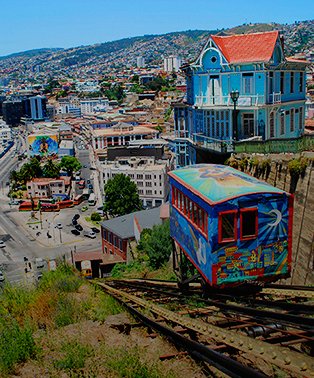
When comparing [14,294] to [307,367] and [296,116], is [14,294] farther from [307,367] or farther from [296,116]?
[296,116]

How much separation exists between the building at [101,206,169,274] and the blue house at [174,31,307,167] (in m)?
15.4

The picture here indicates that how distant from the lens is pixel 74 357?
6836 millimetres

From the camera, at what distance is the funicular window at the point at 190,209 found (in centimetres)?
991

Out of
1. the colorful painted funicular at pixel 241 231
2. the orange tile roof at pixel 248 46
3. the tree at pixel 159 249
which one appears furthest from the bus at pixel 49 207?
the colorful painted funicular at pixel 241 231

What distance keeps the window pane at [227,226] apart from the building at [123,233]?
23.2 m

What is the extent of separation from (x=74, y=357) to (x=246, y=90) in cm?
1369

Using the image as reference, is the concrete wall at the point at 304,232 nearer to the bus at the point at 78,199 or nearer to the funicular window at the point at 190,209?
the funicular window at the point at 190,209

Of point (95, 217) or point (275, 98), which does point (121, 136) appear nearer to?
point (95, 217)

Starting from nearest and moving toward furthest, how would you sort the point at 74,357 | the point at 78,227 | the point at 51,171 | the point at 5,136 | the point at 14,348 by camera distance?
the point at 74,357
the point at 14,348
the point at 78,227
the point at 51,171
the point at 5,136

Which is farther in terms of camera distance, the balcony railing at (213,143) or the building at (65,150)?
the building at (65,150)

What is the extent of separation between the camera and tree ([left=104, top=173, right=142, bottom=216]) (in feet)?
184

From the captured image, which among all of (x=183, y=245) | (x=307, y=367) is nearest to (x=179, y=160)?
(x=183, y=245)

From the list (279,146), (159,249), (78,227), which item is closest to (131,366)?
(279,146)

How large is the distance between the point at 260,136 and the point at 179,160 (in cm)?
599
